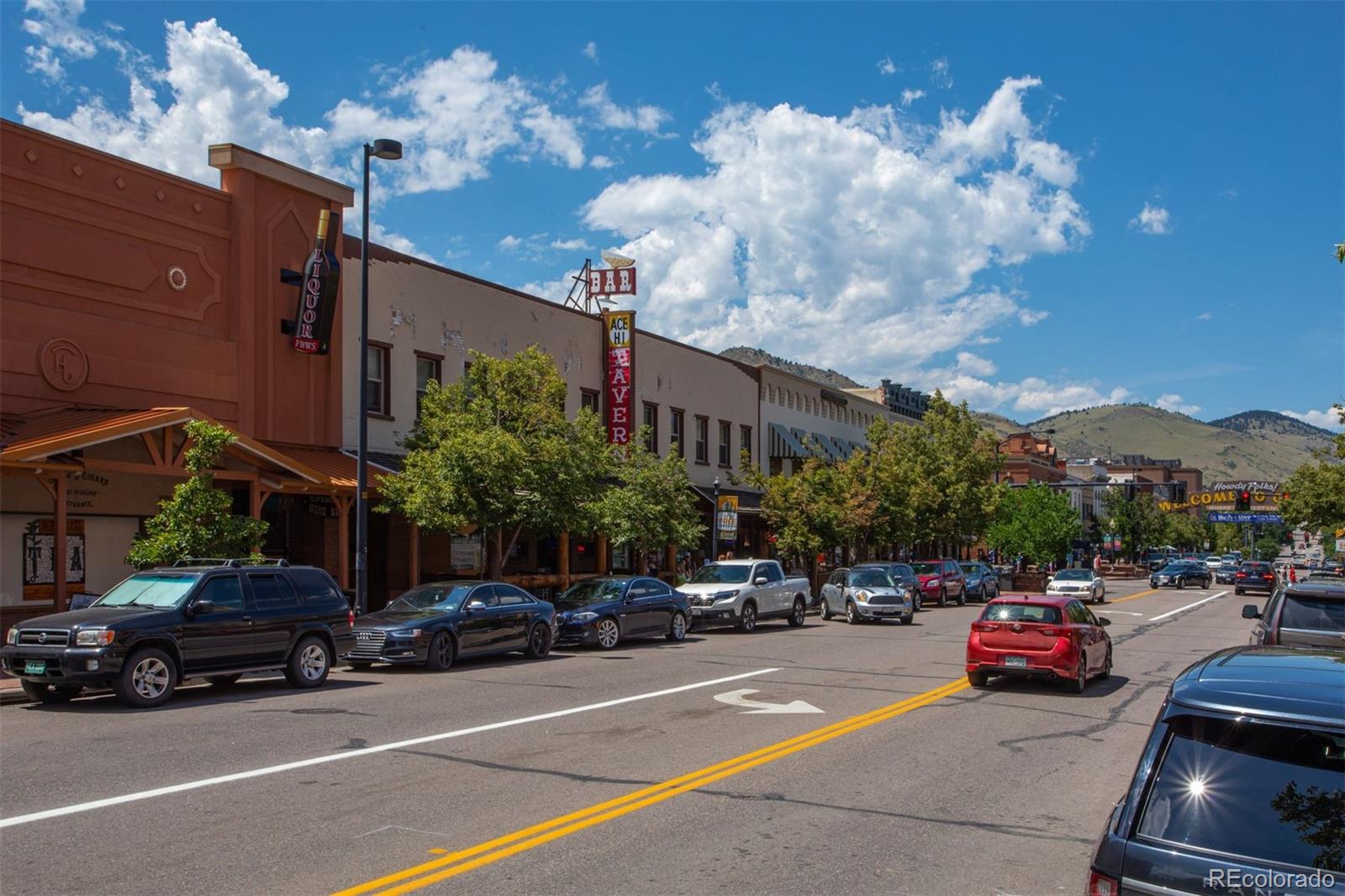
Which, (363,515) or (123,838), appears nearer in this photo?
(123,838)

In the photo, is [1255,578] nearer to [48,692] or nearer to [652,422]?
[652,422]

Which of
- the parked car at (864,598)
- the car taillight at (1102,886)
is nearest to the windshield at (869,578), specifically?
the parked car at (864,598)

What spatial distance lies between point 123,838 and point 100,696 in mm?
7931

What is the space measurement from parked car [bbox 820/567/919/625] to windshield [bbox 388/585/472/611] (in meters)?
14.4

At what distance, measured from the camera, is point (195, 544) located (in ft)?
58.0

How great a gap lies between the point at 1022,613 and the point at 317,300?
15.8 meters

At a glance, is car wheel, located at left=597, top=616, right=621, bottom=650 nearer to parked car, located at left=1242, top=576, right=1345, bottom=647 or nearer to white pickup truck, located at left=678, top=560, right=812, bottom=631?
white pickup truck, located at left=678, top=560, right=812, bottom=631

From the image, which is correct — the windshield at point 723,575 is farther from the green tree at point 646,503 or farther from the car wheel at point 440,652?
the car wheel at point 440,652

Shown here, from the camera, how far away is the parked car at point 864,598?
30172mm

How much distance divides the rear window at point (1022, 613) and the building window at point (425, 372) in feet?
51.5

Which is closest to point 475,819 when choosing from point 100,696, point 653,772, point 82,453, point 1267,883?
point 653,772

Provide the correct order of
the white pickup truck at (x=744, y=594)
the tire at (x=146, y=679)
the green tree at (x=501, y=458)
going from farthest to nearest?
the white pickup truck at (x=744, y=594)
the green tree at (x=501, y=458)
the tire at (x=146, y=679)

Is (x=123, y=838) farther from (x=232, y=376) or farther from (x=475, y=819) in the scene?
(x=232, y=376)

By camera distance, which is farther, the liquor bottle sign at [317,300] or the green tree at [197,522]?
the liquor bottle sign at [317,300]
